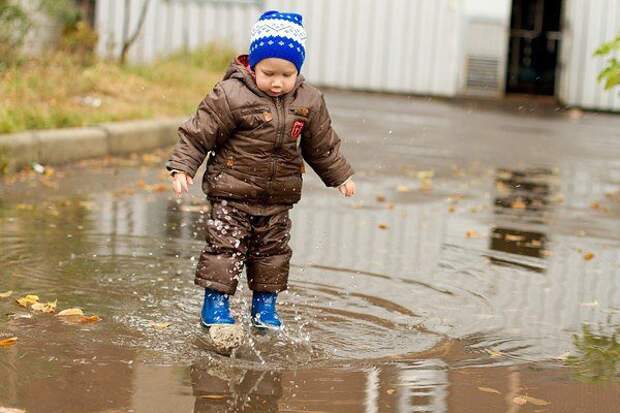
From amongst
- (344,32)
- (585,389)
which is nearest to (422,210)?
(585,389)

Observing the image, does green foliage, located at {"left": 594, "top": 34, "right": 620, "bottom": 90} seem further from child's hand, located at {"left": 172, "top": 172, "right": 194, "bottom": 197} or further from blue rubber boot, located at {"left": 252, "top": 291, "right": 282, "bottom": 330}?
child's hand, located at {"left": 172, "top": 172, "right": 194, "bottom": 197}

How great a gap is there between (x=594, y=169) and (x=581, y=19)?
829cm

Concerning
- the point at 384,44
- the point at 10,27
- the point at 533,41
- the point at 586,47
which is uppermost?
the point at 533,41

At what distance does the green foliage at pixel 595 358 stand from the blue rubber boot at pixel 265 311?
118 cm

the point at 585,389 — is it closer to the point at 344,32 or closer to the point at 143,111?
the point at 143,111

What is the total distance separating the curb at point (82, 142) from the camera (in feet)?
32.2

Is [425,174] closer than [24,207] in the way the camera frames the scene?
No

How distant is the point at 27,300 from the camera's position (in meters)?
5.66

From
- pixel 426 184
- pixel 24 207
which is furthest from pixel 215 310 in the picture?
pixel 426 184

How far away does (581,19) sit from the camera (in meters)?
20.6

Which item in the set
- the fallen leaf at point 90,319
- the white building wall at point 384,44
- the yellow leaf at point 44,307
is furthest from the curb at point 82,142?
the white building wall at point 384,44

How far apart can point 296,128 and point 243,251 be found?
533mm

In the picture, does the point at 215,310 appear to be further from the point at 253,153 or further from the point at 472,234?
the point at 472,234

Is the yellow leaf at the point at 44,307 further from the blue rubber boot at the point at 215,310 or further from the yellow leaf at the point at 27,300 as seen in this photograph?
the blue rubber boot at the point at 215,310
